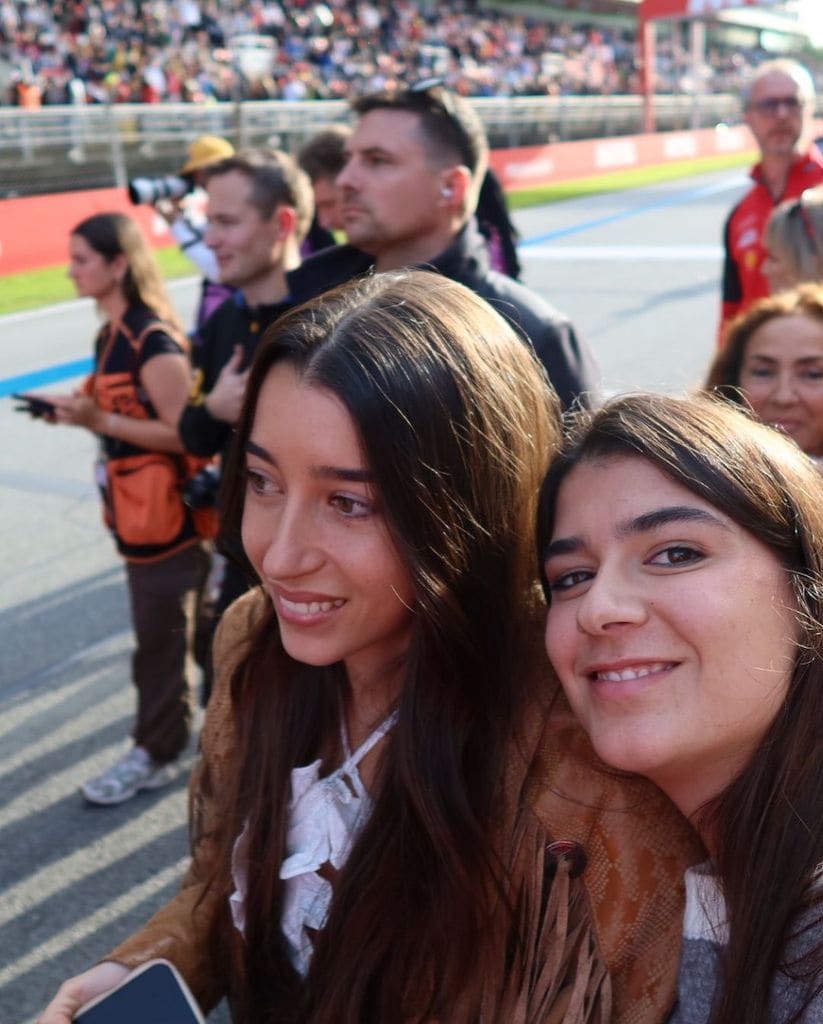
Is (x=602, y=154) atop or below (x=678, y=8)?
below

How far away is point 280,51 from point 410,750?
90.5 feet

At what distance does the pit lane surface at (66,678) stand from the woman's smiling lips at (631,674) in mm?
502

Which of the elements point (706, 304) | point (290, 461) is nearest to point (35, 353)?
point (706, 304)

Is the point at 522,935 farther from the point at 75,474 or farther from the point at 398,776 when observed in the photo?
the point at 75,474

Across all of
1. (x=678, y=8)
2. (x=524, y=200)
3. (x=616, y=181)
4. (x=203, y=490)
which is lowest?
(x=616, y=181)

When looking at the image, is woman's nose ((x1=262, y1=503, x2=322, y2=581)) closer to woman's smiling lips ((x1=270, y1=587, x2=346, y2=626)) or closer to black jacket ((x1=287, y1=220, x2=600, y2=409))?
woman's smiling lips ((x1=270, y1=587, x2=346, y2=626))

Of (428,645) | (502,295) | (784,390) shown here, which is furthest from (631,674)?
(502,295)

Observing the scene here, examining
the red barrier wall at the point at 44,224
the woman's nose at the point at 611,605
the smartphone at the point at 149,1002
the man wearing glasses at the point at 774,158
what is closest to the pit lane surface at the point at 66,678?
the woman's nose at the point at 611,605

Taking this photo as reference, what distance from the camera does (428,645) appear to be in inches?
65.4

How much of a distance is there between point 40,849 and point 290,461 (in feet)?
7.53

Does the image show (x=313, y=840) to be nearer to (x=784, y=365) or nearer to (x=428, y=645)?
(x=428, y=645)

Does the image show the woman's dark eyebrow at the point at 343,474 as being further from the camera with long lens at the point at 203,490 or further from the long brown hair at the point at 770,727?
the camera with long lens at the point at 203,490

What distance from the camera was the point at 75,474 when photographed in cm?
671

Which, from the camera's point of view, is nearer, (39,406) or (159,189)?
(39,406)
